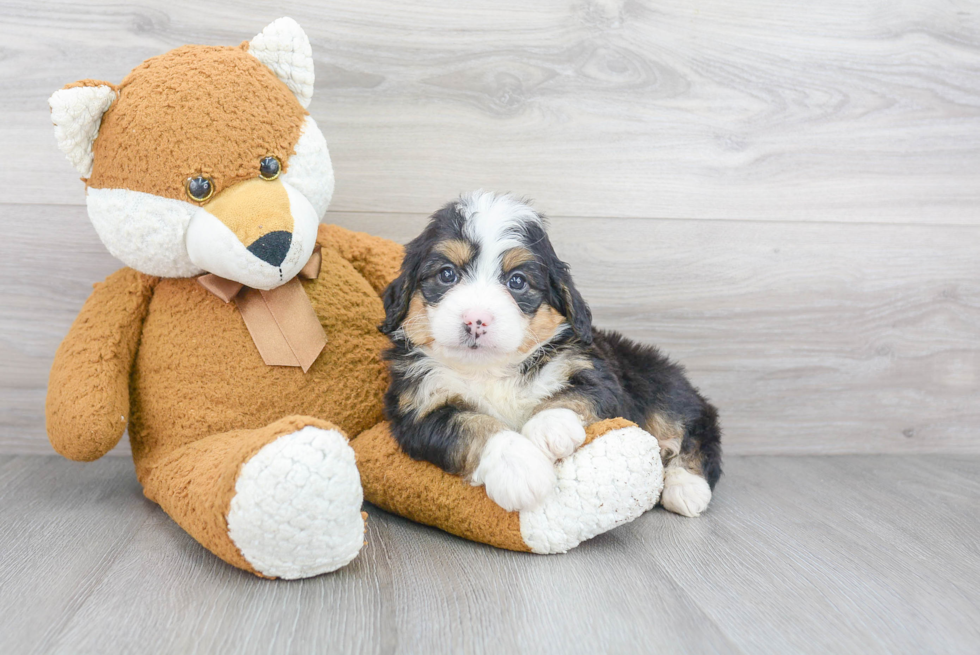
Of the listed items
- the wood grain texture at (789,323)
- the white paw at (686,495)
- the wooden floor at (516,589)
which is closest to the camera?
the wooden floor at (516,589)

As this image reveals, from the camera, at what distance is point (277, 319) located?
174 cm

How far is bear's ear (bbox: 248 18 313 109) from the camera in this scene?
5.66 ft

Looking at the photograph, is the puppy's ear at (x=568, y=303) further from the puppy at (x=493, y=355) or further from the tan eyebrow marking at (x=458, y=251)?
the tan eyebrow marking at (x=458, y=251)

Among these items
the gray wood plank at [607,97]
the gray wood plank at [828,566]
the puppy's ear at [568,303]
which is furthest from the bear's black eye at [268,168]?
the gray wood plank at [828,566]

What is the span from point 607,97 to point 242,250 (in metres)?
1.26

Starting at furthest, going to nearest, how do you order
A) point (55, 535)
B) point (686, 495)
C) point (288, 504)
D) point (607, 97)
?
1. point (607, 97)
2. point (686, 495)
3. point (55, 535)
4. point (288, 504)

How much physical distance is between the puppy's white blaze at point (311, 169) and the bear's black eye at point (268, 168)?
3 centimetres

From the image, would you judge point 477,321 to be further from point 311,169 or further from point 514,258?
point 311,169

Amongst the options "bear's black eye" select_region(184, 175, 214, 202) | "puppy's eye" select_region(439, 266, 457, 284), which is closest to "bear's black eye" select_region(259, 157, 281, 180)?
"bear's black eye" select_region(184, 175, 214, 202)

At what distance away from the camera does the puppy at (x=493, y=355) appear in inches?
58.6

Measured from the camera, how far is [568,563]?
1.51 metres

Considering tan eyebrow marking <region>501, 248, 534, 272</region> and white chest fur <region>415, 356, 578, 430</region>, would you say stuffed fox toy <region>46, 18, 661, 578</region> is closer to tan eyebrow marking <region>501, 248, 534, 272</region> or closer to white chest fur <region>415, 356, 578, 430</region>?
white chest fur <region>415, 356, 578, 430</region>

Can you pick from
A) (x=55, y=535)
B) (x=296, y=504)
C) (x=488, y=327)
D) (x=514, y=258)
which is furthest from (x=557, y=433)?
(x=55, y=535)

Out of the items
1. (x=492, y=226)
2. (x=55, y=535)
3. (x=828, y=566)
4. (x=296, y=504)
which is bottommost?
(x=55, y=535)
